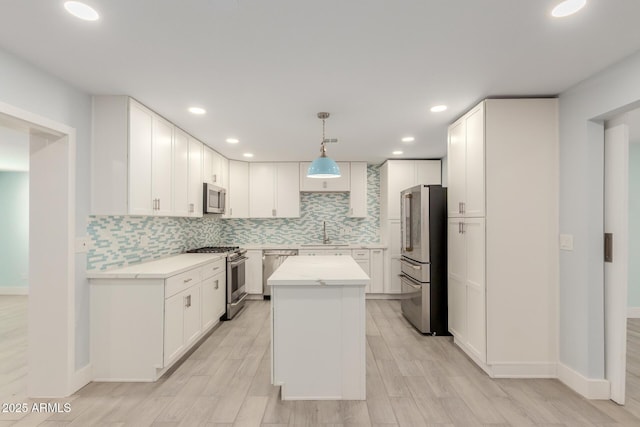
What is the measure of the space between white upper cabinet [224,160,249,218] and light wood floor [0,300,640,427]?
2855mm

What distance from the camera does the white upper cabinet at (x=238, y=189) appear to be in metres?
5.62

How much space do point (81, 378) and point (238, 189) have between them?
3568 millimetres

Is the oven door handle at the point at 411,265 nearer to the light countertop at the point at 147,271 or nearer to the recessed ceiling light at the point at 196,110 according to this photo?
the light countertop at the point at 147,271

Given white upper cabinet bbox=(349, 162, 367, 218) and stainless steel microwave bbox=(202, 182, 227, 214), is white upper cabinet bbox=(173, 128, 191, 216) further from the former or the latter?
white upper cabinet bbox=(349, 162, 367, 218)

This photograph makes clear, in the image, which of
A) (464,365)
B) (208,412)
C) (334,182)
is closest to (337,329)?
(208,412)

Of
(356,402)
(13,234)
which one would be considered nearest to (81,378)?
(356,402)

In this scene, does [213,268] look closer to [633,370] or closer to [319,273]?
[319,273]

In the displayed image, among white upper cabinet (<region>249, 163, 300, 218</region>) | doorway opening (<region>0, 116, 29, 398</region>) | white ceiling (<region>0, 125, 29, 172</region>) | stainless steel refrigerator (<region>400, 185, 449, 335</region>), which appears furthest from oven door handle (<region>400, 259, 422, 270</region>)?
doorway opening (<region>0, 116, 29, 398</region>)

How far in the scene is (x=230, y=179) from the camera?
5613 mm

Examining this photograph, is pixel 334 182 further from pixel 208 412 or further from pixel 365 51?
pixel 208 412

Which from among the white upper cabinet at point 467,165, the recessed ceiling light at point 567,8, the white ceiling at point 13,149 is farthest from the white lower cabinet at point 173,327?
the recessed ceiling light at point 567,8

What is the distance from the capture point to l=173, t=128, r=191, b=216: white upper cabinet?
357 cm

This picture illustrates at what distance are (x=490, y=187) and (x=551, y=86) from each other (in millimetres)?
899

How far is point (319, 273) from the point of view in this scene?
103 inches
